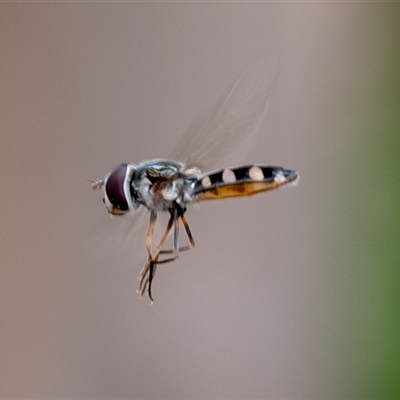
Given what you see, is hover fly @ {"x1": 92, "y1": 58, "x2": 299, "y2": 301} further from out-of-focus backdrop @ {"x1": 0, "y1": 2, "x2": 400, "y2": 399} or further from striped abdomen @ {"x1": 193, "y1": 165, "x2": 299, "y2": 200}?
out-of-focus backdrop @ {"x1": 0, "y1": 2, "x2": 400, "y2": 399}

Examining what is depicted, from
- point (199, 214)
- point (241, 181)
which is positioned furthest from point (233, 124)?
point (199, 214)

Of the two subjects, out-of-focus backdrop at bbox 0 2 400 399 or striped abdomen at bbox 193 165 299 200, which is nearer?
striped abdomen at bbox 193 165 299 200

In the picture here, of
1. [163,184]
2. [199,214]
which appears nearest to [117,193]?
[163,184]

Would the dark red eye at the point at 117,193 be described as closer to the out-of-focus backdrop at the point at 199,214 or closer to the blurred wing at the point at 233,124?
the blurred wing at the point at 233,124

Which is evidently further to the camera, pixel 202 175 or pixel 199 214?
pixel 199 214

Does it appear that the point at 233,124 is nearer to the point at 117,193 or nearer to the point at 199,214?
the point at 117,193

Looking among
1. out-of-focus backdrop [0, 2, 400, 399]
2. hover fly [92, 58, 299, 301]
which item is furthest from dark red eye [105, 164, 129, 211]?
out-of-focus backdrop [0, 2, 400, 399]
